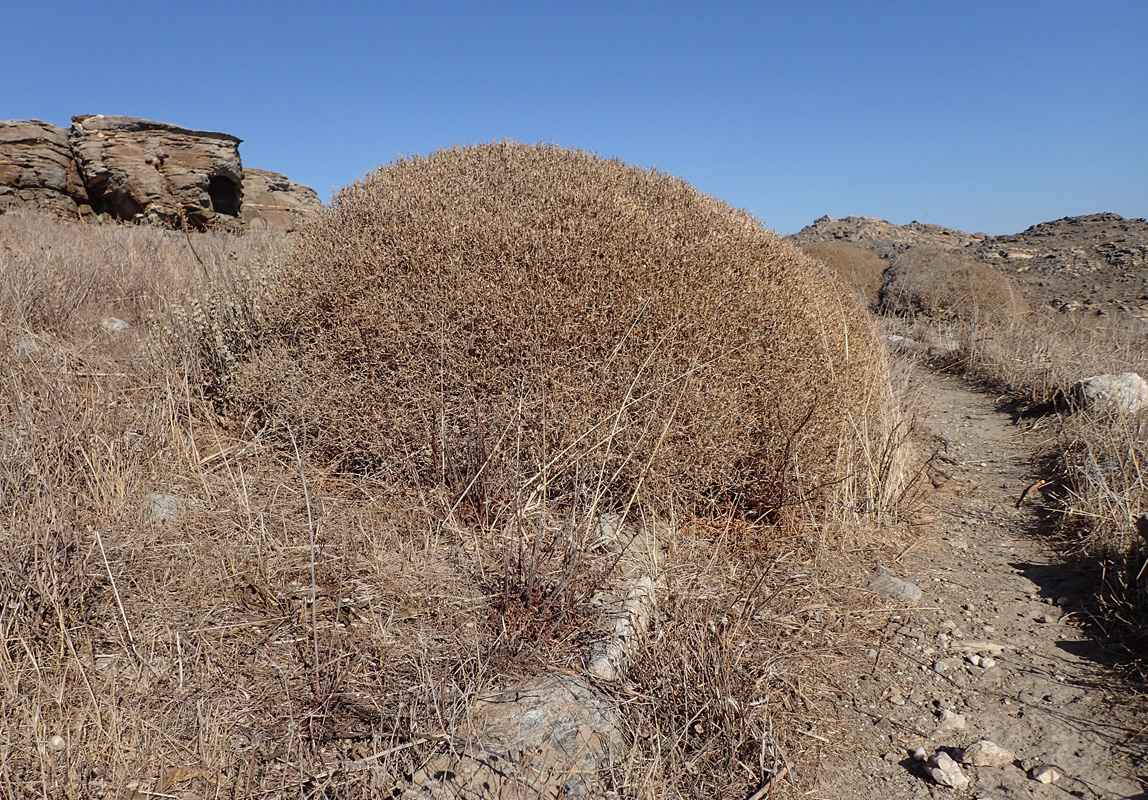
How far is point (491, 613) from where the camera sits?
219 centimetres

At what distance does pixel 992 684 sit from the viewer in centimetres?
237

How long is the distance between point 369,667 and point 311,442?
55.8 inches

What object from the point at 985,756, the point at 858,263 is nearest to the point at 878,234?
the point at 858,263

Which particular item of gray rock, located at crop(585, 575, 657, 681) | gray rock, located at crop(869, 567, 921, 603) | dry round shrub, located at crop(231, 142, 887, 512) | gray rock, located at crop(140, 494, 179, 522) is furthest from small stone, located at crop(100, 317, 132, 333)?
gray rock, located at crop(869, 567, 921, 603)

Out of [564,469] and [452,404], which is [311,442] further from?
[564,469]

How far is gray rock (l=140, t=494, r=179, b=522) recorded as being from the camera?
2.49 metres

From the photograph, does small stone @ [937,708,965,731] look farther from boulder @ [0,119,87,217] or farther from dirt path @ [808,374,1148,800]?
boulder @ [0,119,87,217]

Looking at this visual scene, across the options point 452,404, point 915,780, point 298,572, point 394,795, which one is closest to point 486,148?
point 452,404

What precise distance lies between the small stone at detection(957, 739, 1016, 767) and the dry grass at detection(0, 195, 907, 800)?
0.41m

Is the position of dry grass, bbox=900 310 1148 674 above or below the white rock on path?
above

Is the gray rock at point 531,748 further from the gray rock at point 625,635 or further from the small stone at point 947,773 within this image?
the small stone at point 947,773

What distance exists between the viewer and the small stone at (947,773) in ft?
6.31

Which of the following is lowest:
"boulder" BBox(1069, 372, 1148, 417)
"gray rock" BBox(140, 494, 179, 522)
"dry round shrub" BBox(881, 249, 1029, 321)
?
"gray rock" BBox(140, 494, 179, 522)

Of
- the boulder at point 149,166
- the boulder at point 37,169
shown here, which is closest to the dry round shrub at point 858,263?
the boulder at point 149,166
